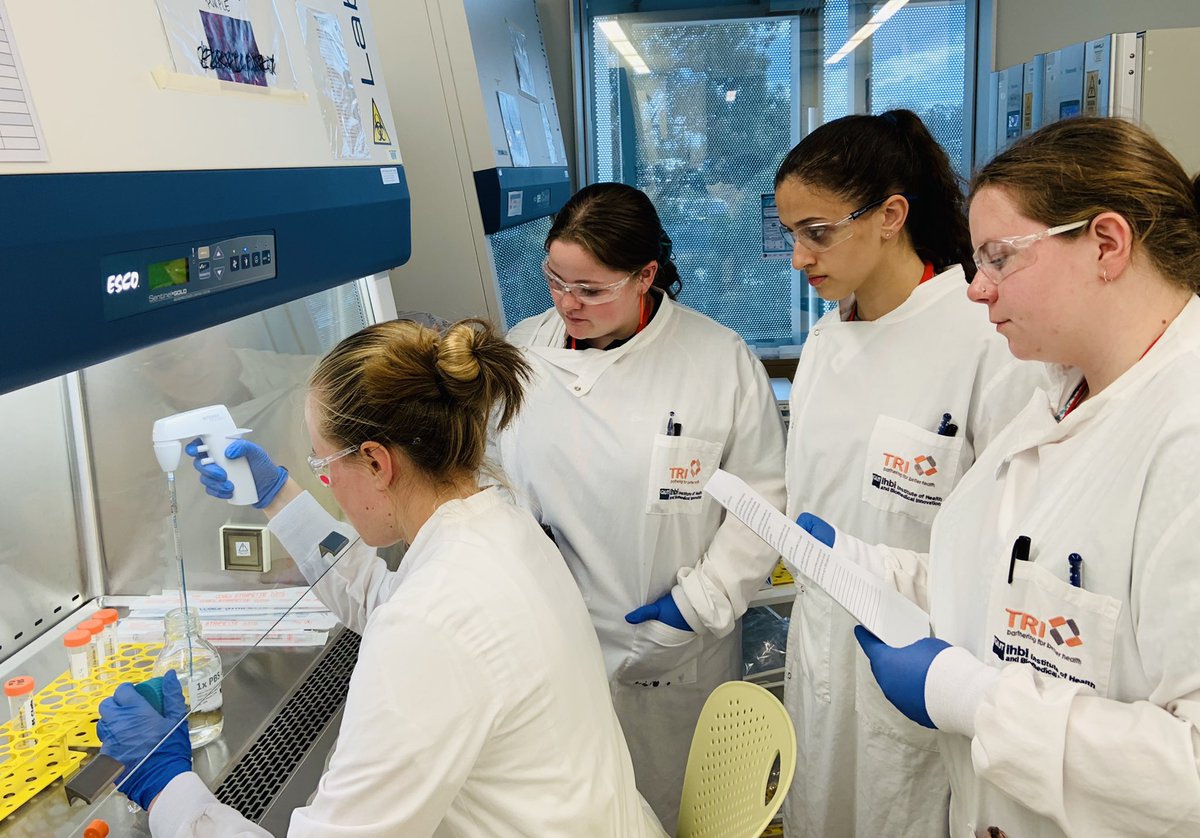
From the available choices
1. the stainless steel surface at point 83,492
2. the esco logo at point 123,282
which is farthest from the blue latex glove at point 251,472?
the esco logo at point 123,282

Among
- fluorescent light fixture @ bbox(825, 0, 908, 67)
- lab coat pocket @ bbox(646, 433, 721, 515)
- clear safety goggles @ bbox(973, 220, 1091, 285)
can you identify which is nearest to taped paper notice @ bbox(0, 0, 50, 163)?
clear safety goggles @ bbox(973, 220, 1091, 285)

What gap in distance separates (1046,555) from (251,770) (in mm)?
1055

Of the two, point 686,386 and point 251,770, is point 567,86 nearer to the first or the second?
point 686,386

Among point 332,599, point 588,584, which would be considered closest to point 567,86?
point 588,584

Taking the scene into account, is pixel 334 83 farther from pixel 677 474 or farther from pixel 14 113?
pixel 677 474

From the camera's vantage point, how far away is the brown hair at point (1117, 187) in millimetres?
1056

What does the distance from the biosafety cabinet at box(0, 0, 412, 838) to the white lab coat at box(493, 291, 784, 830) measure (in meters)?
0.44

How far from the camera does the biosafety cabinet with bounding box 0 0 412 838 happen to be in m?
0.88

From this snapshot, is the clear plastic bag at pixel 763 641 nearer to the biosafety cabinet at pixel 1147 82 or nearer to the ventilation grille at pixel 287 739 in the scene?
the ventilation grille at pixel 287 739

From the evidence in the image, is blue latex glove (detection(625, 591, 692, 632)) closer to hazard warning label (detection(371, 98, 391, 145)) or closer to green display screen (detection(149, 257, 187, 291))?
A: hazard warning label (detection(371, 98, 391, 145))

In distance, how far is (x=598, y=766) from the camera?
1177 mm

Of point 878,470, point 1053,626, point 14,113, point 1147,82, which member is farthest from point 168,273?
point 1147,82

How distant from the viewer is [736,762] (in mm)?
1395

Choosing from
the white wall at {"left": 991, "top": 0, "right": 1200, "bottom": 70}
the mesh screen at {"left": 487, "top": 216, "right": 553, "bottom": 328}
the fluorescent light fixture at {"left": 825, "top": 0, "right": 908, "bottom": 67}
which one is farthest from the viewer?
the fluorescent light fixture at {"left": 825, "top": 0, "right": 908, "bottom": 67}
